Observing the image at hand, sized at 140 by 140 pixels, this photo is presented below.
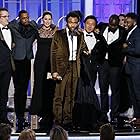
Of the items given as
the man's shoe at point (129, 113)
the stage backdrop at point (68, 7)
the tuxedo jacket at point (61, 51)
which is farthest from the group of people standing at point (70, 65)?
the stage backdrop at point (68, 7)

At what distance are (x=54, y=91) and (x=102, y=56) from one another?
73 centimetres

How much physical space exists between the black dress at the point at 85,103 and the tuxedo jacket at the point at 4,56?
2.74 ft

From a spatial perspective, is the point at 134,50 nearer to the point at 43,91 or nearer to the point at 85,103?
the point at 85,103

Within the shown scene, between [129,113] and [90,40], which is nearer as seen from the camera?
[90,40]

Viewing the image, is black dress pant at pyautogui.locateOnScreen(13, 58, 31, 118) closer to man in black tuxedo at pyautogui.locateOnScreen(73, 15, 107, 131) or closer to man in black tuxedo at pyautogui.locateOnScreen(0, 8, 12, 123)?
man in black tuxedo at pyautogui.locateOnScreen(0, 8, 12, 123)

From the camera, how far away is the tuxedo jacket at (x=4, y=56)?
6.05m

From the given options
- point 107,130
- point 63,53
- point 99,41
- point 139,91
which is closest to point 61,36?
point 63,53

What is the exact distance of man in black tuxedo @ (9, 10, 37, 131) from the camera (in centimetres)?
620

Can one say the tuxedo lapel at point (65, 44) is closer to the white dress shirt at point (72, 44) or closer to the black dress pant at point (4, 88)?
the white dress shirt at point (72, 44)

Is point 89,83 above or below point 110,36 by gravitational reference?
below

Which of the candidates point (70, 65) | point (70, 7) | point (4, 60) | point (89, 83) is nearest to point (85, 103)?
point (89, 83)

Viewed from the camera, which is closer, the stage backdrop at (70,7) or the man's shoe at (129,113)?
the man's shoe at (129,113)

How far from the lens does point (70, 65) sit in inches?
235

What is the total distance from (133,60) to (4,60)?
1530mm
